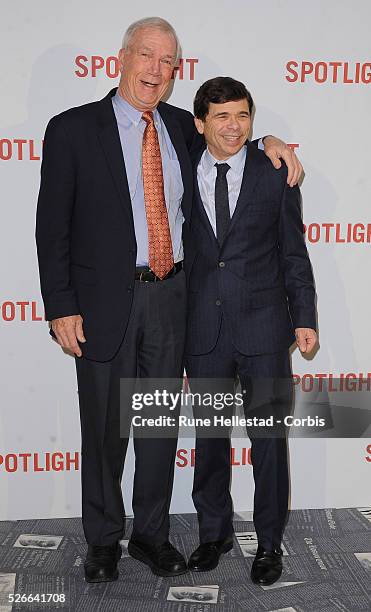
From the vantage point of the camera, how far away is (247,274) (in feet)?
7.93

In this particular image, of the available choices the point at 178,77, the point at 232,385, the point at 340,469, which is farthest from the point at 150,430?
the point at 178,77

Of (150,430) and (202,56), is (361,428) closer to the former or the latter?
(150,430)

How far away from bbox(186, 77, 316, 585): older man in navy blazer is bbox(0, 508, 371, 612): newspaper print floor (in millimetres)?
117

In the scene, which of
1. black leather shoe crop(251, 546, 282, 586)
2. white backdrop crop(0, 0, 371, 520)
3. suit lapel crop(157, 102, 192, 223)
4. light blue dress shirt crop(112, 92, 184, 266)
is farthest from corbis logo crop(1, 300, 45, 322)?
black leather shoe crop(251, 546, 282, 586)

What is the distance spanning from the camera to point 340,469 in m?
3.20

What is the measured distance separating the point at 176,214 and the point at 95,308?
42 centimetres

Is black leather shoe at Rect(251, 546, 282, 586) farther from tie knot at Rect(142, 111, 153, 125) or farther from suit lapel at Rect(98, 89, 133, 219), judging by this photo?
tie knot at Rect(142, 111, 153, 125)

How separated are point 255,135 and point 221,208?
66 centimetres

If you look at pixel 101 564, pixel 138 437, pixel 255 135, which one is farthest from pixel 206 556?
pixel 255 135

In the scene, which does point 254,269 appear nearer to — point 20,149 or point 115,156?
point 115,156

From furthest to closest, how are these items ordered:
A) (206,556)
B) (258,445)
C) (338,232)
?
1. (338,232)
2. (206,556)
3. (258,445)

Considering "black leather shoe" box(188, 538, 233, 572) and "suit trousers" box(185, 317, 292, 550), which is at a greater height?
"suit trousers" box(185, 317, 292, 550)

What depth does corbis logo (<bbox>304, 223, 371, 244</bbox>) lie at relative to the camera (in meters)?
3.01

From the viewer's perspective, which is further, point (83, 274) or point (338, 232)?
point (338, 232)
